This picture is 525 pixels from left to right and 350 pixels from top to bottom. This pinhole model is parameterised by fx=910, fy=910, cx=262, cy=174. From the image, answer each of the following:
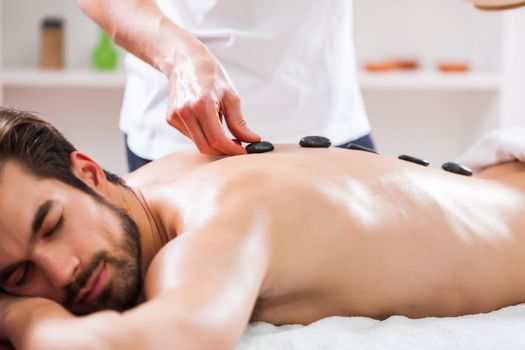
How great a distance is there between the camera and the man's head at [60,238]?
1232mm

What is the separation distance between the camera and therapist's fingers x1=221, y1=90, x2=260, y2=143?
4.74 ft

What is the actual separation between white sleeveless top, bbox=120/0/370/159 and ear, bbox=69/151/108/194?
1.40 ft

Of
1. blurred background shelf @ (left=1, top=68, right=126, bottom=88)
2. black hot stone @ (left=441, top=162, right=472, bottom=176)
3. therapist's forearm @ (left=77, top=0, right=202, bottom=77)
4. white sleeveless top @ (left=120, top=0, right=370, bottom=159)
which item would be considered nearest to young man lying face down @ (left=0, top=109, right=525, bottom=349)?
black hot stone @ (left=441, top=162, right=472, bottom=176)

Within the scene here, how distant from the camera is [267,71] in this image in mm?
1921

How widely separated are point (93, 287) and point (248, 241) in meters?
0.23

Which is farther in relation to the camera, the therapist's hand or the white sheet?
the therapist's hand

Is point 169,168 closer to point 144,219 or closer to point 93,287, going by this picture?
point 144,219

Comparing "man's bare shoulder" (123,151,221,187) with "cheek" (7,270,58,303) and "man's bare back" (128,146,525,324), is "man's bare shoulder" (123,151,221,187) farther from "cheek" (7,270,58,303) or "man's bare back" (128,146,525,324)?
"cheek" (7,270,58,303)

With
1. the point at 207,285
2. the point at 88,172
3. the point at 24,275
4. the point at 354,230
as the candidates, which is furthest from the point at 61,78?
the point at 207,285

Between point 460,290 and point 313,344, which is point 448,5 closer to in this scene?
point 460,290

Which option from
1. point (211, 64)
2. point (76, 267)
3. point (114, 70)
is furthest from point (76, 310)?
point (114, 70)

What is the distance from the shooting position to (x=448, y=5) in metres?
3.72

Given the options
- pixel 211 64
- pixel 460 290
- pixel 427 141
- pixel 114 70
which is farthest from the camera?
pixel 427 141

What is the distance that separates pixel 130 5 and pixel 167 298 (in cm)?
79
